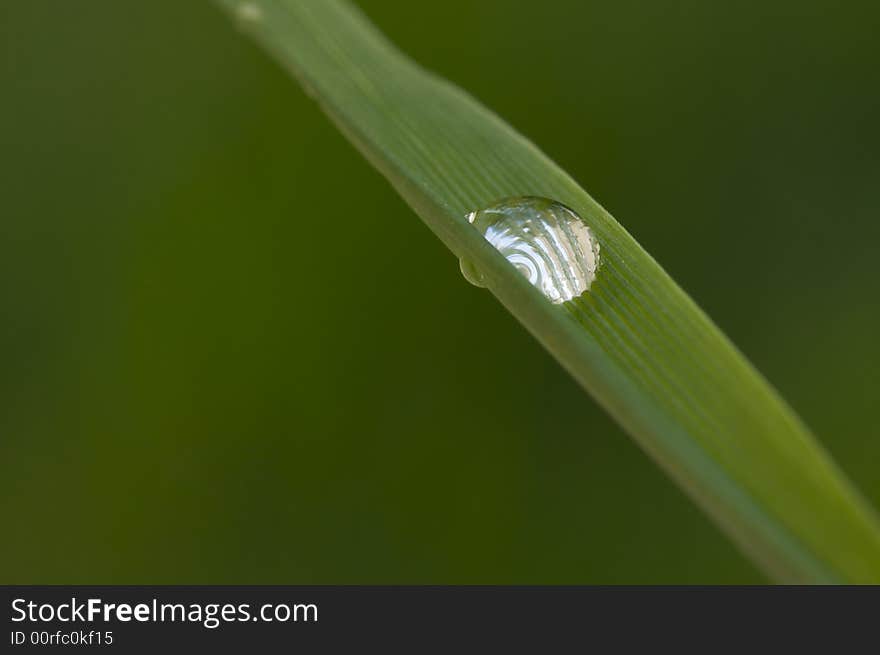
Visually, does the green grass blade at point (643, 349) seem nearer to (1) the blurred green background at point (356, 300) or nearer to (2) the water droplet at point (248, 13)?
(2) the water droplet at point (248, 13)

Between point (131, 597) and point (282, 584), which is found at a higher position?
point (282, 584)

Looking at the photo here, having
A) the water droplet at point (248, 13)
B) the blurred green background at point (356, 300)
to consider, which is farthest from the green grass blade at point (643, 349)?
the blurred green background at point (356, 300)

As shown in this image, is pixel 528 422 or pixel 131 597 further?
pixel 528 422

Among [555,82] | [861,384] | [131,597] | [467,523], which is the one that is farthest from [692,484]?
[555,82]

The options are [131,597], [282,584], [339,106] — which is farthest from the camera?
[282,584]

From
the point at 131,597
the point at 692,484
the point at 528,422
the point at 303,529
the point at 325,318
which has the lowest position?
the point at 692,484

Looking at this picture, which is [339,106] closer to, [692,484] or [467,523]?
[692,484]

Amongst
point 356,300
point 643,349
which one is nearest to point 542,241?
point 643,349

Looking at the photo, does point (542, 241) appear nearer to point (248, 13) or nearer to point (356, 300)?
point (248, 13)
